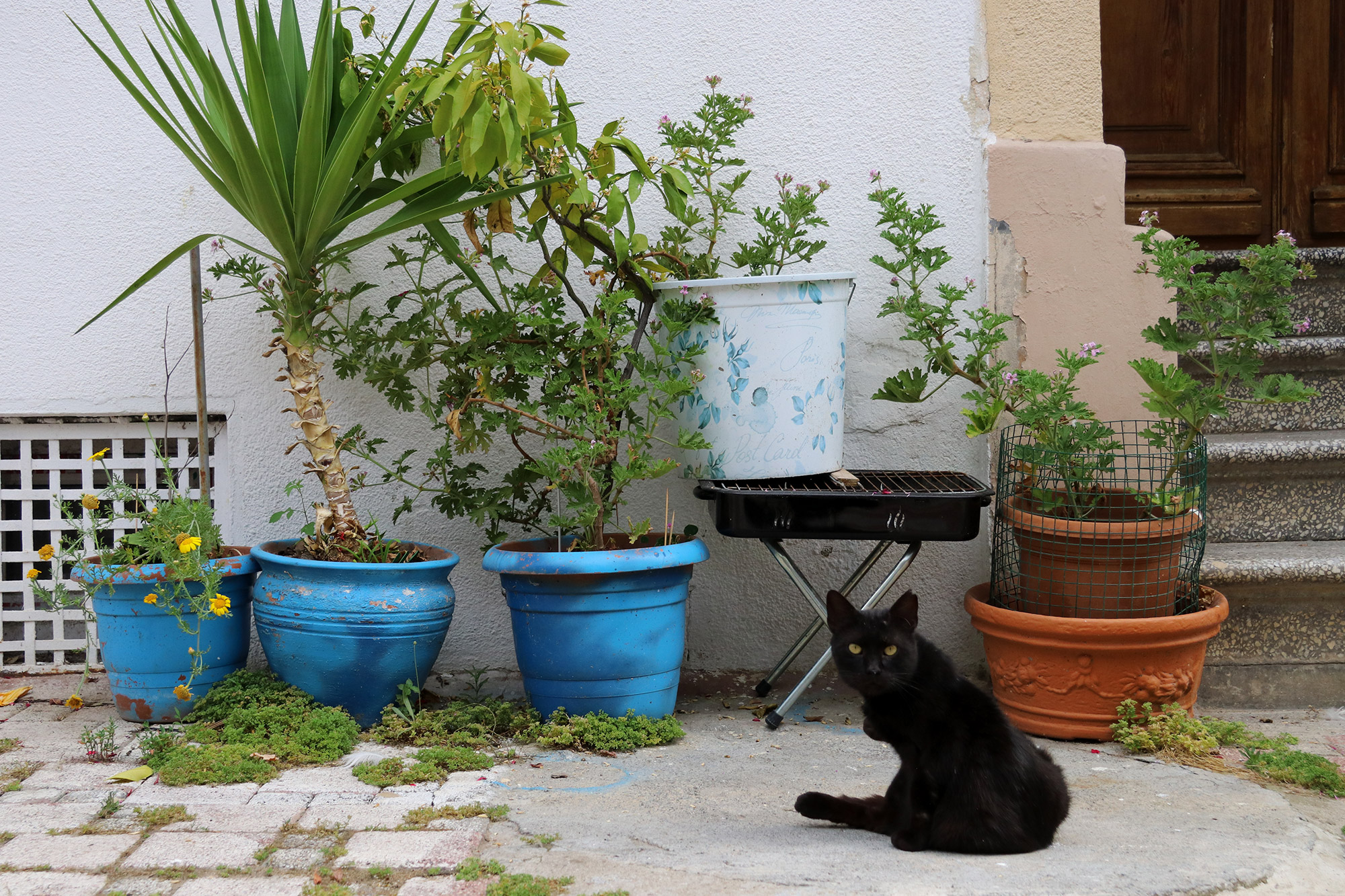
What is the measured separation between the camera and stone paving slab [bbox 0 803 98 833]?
6.54 feet

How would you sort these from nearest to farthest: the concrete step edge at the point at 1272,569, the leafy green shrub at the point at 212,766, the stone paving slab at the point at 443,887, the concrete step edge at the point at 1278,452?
1. the stone paving slab at the point at 443,887
2. the leafy green shrub at the point at 212,766
3. the concrete step edge at the point at 1272,569
4. the concrete step edge at the point at 1278,452

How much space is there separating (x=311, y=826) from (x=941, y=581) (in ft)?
6.20

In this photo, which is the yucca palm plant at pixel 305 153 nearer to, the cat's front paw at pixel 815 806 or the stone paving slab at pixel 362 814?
the stone paving slab at pixel 362 814

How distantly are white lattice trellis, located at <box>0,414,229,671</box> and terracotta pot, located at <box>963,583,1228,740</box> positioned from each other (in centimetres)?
229

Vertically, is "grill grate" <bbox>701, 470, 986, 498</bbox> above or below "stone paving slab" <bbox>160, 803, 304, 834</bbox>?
above

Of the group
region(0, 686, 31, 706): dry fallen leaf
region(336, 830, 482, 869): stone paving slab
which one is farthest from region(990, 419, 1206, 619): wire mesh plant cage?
region(0, 686, 31, 706): dry fallen leaf

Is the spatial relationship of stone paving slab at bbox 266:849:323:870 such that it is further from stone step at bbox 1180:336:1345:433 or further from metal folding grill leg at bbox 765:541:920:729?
stone step at bbox 1180:336:1345:433

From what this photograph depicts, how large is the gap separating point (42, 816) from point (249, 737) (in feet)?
1.48

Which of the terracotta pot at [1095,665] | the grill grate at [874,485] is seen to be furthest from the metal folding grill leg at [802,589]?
the terracotta pot at [1095,665]

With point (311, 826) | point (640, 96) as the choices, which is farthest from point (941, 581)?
point (311, 826)

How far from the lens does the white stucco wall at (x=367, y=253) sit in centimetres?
305

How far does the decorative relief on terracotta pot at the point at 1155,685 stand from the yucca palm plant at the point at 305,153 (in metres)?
1.88

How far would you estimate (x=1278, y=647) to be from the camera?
2.90m

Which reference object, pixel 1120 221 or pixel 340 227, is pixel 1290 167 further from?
pixel 340 227
